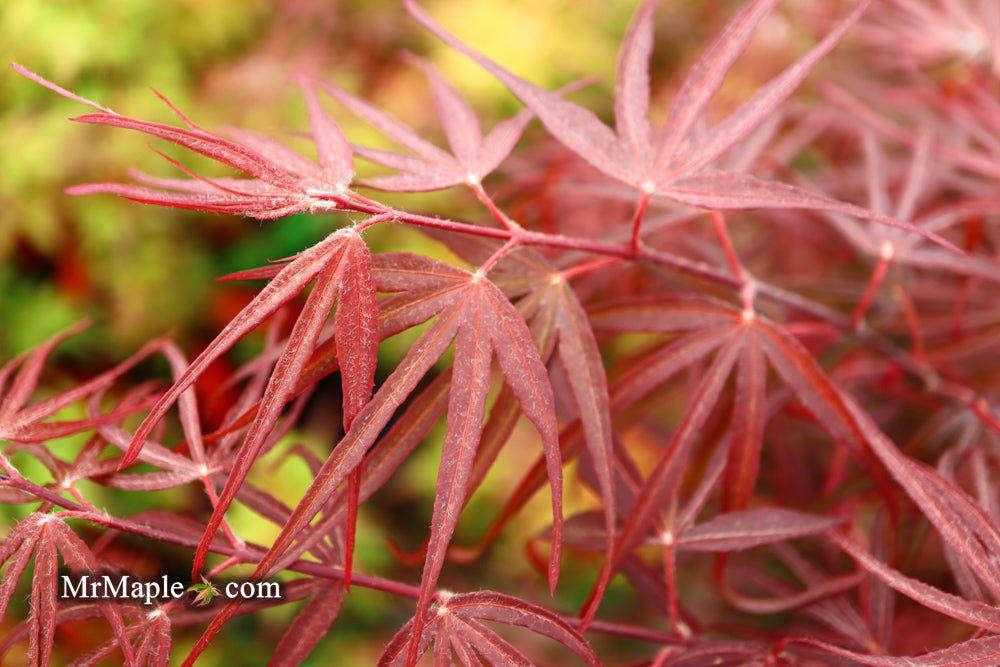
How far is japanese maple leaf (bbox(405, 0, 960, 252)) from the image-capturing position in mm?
486

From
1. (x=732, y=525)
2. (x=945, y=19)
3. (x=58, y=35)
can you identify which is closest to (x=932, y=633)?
(x=732, y=525)

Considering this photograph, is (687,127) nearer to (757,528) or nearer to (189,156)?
(757,528)

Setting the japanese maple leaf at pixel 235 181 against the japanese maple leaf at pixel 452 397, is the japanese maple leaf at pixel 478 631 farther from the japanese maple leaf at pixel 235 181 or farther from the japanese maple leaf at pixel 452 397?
the japanese maple leaf at pixel 235 181

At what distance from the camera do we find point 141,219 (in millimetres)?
1341

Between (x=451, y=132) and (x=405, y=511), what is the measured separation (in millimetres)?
1118

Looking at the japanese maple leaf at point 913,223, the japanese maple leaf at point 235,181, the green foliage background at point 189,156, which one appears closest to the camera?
the japanese maple leaf at point 235,181

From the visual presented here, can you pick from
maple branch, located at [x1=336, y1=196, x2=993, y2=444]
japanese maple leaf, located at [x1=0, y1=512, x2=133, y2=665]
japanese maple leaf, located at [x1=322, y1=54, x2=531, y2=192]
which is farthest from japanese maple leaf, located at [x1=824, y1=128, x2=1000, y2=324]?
japanese maple leaf, located at [x1=0, y1=512, x2=133, y2=665]

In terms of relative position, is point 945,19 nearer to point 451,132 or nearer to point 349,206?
point 451,132

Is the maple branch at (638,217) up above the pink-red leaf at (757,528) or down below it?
above

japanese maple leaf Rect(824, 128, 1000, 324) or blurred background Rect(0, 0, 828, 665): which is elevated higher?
blurred background Rect(0, 0, 828, 665)

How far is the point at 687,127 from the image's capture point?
52 cm

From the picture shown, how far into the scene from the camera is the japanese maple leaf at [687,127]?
49cm

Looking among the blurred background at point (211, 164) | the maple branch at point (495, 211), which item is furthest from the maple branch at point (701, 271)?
the blurred background at point (211, 164)

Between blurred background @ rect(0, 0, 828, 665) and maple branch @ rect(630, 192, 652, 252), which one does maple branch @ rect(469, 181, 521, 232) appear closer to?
maple branch @ rect(630, 192, 652, 252)
